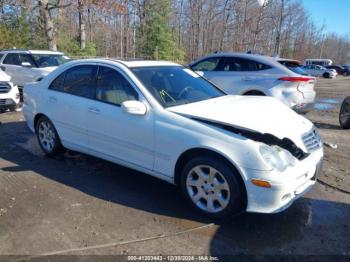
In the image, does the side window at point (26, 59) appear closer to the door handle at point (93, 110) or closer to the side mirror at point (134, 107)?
the door handle at point (93, 110)

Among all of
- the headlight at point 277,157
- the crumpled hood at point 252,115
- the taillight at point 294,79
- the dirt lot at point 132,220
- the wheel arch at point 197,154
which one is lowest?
the dirt lot at point 132,220

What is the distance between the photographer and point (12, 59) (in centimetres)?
1217

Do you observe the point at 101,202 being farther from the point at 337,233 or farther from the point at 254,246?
the point at 337,233

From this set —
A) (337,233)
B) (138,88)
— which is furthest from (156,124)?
(337,233)

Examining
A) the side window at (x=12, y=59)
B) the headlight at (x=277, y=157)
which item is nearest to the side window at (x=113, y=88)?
the headlight at (x=277, y=157)

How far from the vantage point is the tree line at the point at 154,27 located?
2530cm

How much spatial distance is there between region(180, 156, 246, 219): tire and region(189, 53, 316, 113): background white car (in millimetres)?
5057

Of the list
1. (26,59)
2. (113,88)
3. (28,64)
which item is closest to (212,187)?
(113,88)

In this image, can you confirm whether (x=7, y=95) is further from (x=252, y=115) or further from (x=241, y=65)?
Result: (x=252, y=115)

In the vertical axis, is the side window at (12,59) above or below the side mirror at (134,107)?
below

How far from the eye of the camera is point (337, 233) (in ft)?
12.0

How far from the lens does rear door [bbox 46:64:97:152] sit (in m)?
4.96

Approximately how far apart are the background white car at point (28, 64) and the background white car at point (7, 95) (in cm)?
178

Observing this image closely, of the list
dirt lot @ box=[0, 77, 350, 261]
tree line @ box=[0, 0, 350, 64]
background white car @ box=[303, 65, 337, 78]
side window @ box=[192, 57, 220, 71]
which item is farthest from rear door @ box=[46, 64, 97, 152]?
background white car @ box=[303, 65, 337, 78]
